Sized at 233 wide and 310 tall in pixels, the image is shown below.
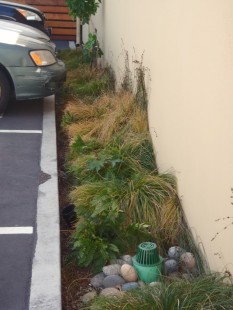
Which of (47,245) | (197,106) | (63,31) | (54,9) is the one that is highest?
(197,106)

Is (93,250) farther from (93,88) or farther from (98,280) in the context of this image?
(93,88)

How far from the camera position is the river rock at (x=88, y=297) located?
3.39m

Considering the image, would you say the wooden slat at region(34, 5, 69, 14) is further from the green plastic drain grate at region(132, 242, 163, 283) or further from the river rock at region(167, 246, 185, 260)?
the green plastic drain grate at region(132, 242, 163, 283)

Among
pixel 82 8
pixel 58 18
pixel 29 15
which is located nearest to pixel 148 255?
pixel 82 8

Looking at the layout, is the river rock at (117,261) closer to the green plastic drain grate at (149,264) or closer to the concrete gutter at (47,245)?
the green plastic drain grate at (149,264)

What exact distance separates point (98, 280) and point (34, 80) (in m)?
4.55

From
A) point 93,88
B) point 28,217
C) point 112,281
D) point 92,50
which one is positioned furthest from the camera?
point 92,50

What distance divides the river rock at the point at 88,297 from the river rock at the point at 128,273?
0.78 feet

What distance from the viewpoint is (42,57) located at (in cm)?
766

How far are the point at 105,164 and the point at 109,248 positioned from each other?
3.98ft

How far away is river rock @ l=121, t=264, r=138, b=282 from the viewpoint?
11.6ft

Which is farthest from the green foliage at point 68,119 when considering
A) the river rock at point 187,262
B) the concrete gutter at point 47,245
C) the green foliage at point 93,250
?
the river rock at point 187,262

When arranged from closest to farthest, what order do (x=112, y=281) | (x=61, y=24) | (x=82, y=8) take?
(x=112, y=281)
(x=82, y=8)
(x=61, y=24)

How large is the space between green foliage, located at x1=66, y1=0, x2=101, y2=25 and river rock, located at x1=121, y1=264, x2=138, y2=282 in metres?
8.20
